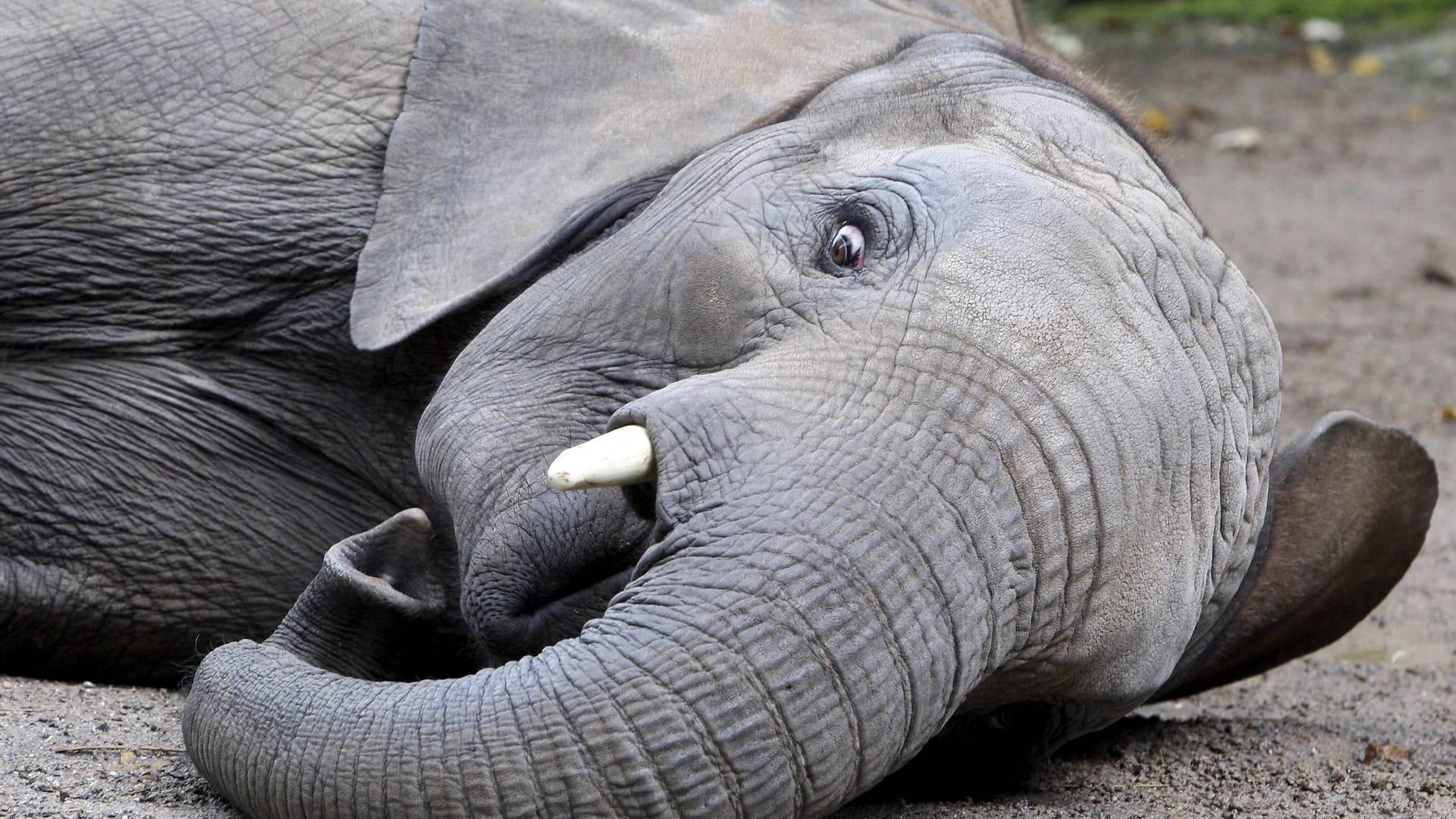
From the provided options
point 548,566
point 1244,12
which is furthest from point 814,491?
point 1244,12

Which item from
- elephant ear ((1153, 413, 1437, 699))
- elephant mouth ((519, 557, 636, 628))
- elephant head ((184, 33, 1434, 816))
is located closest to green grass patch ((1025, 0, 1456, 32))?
elephant ear ((1153, 413, 1437, 699))

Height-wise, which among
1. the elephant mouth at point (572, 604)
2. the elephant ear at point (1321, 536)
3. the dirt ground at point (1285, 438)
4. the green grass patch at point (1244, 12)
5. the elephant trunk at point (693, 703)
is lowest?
the green grass patch at point (1244, 12)

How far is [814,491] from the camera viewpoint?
2.25 meters

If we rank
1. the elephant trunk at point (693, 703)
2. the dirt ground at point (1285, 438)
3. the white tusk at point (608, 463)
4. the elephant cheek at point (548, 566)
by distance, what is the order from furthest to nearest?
the dirt ground at point (1285, 438), the elephant cheek at point (548, 566), the white tusk at point (608, 463), the elephant trunk at point (693, 703)

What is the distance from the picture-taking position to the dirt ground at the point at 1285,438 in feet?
9.16

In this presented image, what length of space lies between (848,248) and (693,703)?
0.77 metres

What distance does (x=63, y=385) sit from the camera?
11.3ft

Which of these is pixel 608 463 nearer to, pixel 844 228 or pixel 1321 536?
pixel 844 228

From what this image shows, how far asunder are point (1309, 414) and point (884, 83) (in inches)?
152

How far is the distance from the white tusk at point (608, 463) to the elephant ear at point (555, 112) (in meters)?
0.79

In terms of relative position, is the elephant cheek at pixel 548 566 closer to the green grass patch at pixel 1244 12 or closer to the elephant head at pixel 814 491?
the elephant head at pixel 814 491

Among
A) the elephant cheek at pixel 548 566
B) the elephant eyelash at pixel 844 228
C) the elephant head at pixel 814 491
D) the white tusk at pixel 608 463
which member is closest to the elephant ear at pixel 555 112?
the elephant head at pixel 814 491

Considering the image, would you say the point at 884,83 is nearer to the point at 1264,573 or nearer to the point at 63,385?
the point at 1264,573

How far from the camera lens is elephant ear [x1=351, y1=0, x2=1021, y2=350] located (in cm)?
313
